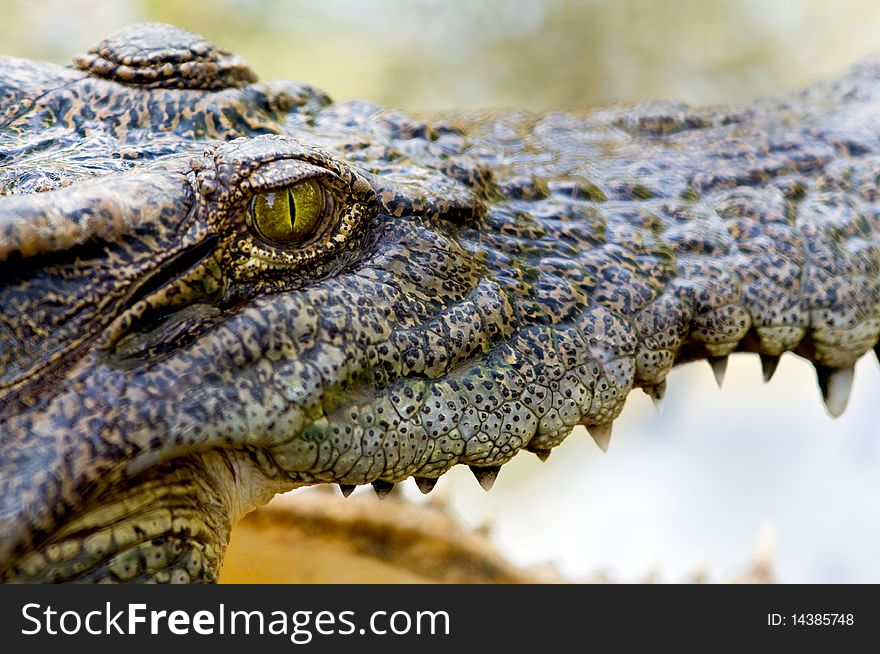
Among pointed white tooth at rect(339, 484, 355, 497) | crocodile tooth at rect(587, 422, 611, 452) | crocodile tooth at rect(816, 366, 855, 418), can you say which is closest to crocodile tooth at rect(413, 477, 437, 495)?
→ pointed white tooth at rect(339, 484, 355, 497)

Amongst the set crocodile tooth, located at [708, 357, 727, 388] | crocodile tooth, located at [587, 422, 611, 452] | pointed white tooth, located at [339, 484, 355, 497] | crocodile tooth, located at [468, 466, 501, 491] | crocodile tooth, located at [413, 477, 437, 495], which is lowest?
pointed white tooth, located at [339, 484, 355, 497]

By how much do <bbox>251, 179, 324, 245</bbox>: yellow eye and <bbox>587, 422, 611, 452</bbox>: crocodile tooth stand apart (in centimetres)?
64

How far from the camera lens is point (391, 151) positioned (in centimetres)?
180

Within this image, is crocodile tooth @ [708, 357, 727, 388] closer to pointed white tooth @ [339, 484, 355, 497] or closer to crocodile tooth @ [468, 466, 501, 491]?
crocodile tooth @ [468, 466, 501, 491]

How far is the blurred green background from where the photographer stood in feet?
19.0

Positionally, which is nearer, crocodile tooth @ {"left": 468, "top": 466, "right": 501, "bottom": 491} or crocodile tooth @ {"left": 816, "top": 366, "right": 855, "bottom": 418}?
crocodile tooth @ {"left": 468, "top": 466, "right": 501, "bottom": 491}

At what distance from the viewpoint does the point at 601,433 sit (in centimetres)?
167

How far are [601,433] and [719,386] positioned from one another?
0.90 feet

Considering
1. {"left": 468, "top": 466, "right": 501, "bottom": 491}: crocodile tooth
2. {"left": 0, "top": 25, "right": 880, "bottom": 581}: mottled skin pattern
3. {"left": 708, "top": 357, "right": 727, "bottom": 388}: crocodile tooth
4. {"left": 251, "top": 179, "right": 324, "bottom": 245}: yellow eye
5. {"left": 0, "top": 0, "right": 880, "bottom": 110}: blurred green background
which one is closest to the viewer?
{"left": 0, "top": 25, "right": 880, "bottom": 581}: mottled skin pattern

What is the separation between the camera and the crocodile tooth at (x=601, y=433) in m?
1.66

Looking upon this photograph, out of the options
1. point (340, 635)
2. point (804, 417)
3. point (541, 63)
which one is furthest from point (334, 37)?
point (340, 635)

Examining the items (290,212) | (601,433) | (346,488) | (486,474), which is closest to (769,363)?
(601,433)

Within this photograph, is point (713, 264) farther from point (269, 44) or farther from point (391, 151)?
point (269, 44)

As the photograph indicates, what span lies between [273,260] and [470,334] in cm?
35
